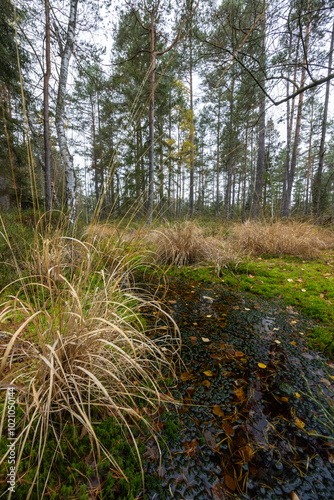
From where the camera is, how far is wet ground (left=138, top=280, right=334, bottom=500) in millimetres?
722

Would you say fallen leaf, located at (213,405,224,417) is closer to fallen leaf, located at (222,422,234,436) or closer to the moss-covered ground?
fallen leaf, located at (222,422,234,436)

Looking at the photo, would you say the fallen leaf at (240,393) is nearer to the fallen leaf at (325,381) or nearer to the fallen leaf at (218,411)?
the fallen leaf at (218,411)

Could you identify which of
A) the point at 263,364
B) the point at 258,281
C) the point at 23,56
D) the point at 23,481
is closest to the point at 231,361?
the point at 263,364

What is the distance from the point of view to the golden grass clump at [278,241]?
384 cm

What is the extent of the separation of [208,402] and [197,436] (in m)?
0.19

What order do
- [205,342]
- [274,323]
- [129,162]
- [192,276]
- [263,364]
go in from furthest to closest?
[129,162] < [192,276] < [274,323] < [205,342] < [263,364]

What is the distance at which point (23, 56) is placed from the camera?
16.0ft

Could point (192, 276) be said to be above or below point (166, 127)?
below

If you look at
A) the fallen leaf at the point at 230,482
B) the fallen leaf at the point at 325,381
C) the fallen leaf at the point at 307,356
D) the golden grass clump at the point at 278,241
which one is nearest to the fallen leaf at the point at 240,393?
the fallen leaf at the point at 230,482

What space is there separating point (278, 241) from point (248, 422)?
3680 millimetres

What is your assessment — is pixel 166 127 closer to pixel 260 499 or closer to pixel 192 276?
pixel 192 276

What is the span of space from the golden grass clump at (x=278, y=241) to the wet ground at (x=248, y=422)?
2578 mm

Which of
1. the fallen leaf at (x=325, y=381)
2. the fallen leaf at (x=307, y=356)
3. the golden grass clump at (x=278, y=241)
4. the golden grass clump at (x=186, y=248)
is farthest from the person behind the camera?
the golden grass clump at (x=278, y=241)

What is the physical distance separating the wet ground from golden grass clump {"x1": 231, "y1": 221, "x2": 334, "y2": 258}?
102 inches
